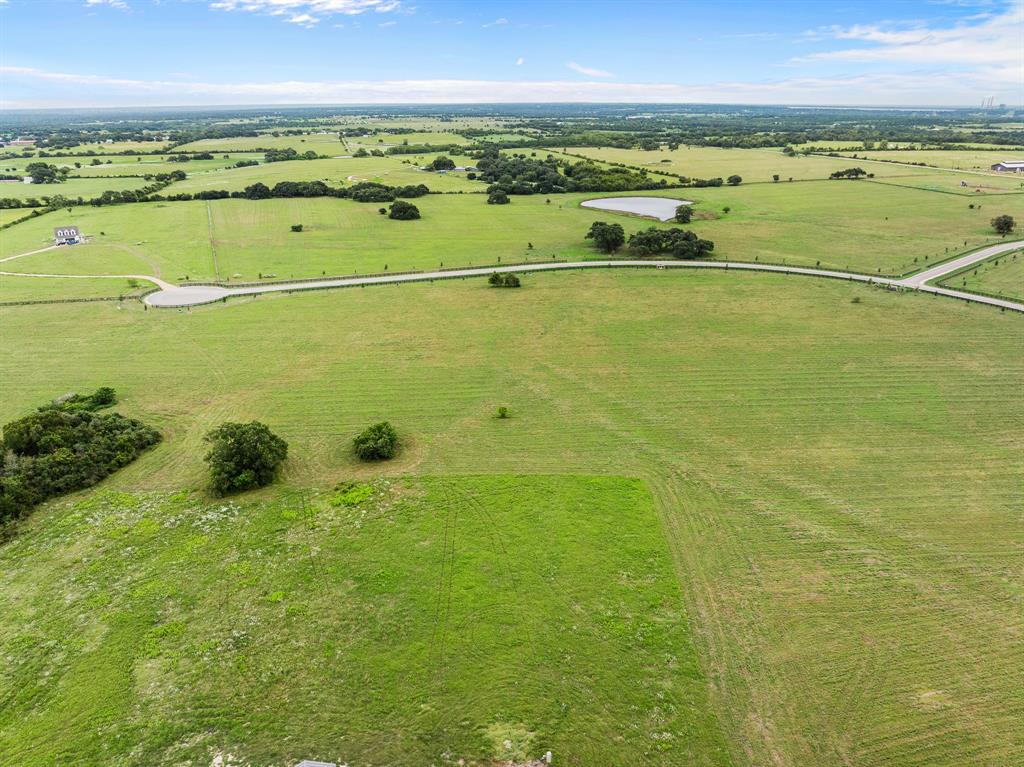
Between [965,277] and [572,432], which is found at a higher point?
[965,277]

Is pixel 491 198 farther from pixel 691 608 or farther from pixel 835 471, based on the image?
pixel 691 608

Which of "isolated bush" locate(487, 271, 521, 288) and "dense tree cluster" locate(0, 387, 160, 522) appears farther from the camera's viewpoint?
"isolated bush" locate(487, 271, 521, 288)

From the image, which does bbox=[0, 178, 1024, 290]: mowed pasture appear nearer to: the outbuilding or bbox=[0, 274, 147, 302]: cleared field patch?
the outbuilding

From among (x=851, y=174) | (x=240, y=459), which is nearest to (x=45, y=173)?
(x=240, y=459)

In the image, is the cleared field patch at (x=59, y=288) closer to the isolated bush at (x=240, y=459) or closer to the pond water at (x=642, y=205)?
the isolated bush at (x=240, y=459)

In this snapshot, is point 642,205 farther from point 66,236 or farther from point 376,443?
point 66,236

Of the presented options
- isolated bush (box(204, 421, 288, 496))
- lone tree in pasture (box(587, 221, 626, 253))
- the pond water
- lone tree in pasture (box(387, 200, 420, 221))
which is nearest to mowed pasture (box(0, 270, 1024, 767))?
isolated bush (box(204, 421, 288, 496))

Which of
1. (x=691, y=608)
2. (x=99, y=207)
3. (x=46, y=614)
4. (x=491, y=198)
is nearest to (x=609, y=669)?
(x=691, y=608)
